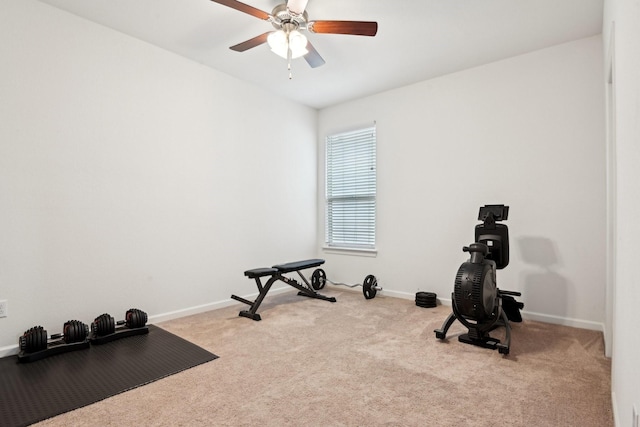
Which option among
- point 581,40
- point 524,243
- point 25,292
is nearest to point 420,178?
point 524,243

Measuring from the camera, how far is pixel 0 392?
1.95 metres

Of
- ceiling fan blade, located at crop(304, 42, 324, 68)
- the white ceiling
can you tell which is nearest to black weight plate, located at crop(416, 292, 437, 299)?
the white ceiling

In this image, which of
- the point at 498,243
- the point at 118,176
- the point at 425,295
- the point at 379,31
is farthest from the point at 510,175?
the point at 118,176

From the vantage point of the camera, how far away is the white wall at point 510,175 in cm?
307

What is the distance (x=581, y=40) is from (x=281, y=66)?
9.58 ft

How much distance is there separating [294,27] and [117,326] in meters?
2.95

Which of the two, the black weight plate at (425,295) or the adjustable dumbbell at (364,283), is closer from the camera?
the black weight plate at (425,295)

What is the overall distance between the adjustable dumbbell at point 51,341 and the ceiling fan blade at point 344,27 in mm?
2909

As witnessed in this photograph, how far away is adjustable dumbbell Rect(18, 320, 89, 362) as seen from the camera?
2.37 m

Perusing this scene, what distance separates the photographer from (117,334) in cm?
280

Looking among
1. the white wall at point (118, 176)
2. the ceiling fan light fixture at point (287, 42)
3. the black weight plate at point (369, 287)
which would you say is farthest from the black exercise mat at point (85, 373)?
the ceiling fan light fixture at point (287, 42)

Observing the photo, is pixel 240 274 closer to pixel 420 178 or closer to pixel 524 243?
pixel 420 178

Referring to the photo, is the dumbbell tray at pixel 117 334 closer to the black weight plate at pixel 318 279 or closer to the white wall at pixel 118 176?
the white wall at pixel 118 176

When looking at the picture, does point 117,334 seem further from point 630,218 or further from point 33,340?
point 630,218
